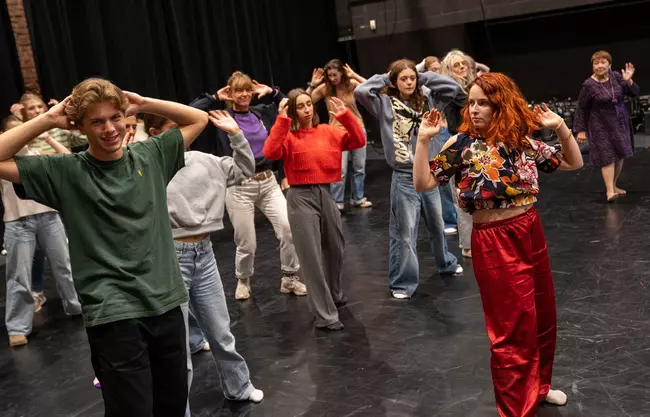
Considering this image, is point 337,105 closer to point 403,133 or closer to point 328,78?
point 403,133

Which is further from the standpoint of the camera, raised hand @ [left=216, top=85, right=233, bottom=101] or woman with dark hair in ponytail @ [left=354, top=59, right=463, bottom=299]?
raised hand @ [left=216, top=85, right=233, bottom=101]

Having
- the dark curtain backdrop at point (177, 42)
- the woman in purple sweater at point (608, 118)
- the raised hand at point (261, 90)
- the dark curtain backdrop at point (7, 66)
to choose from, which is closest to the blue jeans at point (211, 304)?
the raised hand at point (261, 90)

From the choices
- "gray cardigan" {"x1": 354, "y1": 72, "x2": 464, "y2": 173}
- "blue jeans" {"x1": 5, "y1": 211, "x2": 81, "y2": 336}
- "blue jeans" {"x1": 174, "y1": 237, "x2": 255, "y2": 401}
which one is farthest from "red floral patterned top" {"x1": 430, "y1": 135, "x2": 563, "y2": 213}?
"blue jeans" {"x1": 5, "y1": 211, "x2": 81, "y2": 336}

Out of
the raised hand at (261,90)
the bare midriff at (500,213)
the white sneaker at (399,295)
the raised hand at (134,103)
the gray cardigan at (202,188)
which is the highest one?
the raised hand at (134,103)

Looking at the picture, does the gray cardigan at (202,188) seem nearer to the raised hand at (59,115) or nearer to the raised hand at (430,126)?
the raised hand at (430,126)

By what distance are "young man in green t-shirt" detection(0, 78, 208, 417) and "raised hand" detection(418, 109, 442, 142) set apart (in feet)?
3.64

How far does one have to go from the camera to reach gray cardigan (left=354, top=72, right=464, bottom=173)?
4.74 meters

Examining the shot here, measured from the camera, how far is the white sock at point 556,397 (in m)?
3.23

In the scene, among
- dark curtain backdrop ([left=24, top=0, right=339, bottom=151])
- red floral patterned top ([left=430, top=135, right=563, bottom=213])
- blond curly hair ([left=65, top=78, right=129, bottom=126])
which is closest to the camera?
blond curly hair ([left=65, top=78, right=129, bottom=126])

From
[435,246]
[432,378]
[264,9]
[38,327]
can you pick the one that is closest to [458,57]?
[435,246]

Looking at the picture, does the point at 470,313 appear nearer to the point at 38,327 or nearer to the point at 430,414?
the point at 430,414

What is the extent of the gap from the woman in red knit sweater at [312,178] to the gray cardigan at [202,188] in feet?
3.37

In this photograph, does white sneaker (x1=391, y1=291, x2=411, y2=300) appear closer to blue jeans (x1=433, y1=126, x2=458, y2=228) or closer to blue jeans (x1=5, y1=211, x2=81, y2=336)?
blue jeans (x1=433, y1=126, x2=458, y2=228)

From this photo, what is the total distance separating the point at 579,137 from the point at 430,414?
431cm
